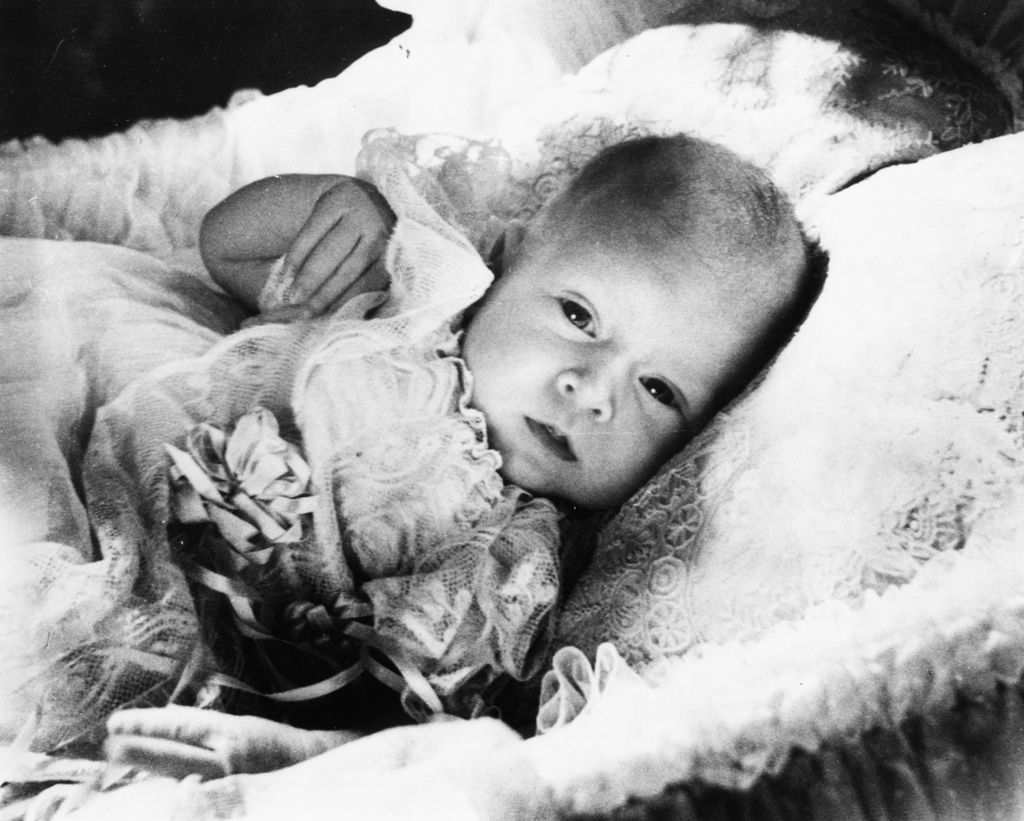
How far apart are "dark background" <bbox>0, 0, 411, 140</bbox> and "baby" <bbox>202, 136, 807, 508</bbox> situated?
0.28 ft

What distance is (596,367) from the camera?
0.53 m

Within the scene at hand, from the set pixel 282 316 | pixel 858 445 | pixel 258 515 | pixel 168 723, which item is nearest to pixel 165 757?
pixel 168 723

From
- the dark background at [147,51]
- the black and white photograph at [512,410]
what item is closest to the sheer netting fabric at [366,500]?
the black and white photograph at [512,410]

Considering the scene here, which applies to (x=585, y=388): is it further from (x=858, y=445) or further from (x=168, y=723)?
(x=168, y=723)

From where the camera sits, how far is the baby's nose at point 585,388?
1.74 ft

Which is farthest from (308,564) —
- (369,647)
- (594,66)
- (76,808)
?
(594,66)

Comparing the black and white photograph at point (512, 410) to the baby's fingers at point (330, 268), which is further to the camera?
the baby's fingers at point (330, 268)

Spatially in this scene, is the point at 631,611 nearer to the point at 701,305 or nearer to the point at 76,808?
the point at 701,305

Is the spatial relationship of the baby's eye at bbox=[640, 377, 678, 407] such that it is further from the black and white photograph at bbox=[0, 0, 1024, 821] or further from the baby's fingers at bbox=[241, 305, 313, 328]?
the baby's fingers at bbox=[241, 305, 313, 328]

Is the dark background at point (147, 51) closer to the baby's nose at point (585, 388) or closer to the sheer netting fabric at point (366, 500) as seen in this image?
the sheer netting fabric at point (366, 500)

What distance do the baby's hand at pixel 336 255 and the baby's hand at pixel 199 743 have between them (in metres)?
0.23

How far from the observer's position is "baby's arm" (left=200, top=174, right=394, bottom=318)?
0.55 metres

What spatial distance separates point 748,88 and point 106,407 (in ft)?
1.45

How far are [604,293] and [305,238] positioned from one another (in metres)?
0.18
